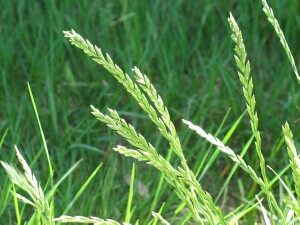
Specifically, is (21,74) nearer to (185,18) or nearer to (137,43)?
(137,43)

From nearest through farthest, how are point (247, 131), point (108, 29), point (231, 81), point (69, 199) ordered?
point (69, 199) → point (247, 131) → point (231, 81) → point (108, 29)

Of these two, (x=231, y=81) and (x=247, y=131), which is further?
(x=231, y=81)

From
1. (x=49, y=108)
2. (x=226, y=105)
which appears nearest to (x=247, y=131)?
(x=226, y=105)

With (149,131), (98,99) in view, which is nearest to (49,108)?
(98,99)

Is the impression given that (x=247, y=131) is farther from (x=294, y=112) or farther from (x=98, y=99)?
(x=98, y=99)

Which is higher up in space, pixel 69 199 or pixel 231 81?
pixel 231 81

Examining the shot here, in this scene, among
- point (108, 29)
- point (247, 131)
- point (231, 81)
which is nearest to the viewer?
point (247, 131)
